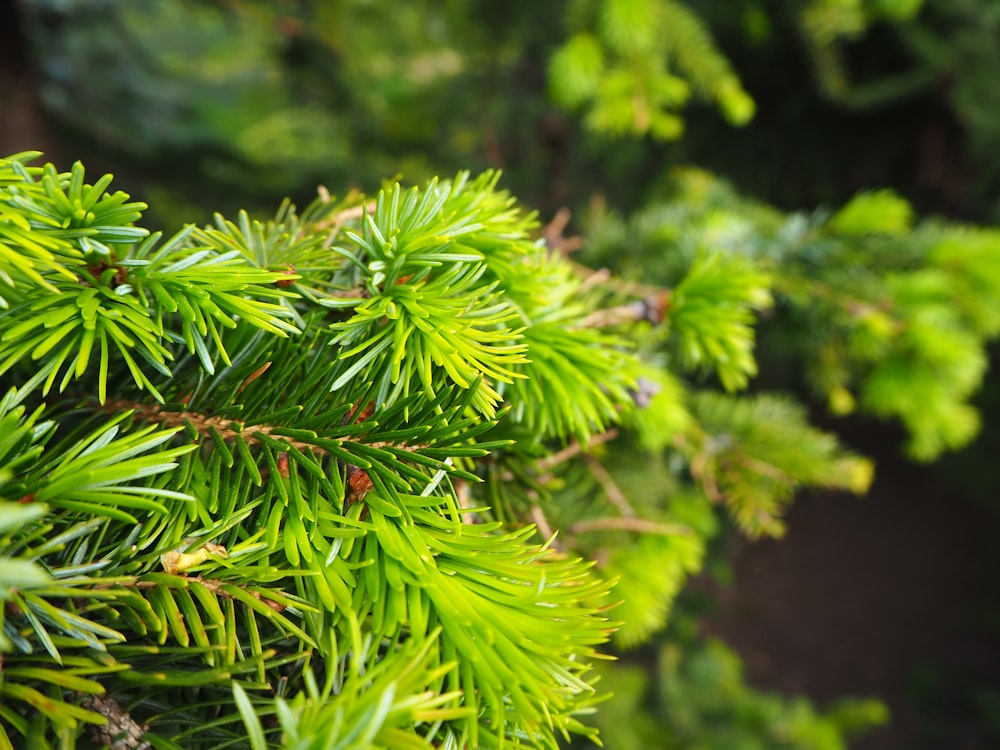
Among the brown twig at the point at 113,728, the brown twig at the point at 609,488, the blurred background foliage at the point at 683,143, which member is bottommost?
the brown twig at the point at 113,728

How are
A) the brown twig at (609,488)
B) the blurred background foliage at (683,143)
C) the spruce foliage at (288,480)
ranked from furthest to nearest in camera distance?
the blurred background foliage at (683,143), the brown twig at (609,488), the spruce foliage at (288,480)

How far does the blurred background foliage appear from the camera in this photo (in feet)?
3.27

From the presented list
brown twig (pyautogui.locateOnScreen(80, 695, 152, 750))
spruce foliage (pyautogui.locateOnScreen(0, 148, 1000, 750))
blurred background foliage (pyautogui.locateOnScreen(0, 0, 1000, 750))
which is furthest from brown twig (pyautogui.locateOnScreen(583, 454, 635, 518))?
brown twig (pyautogui.locateOnScreen(80, 695, 152, 750))


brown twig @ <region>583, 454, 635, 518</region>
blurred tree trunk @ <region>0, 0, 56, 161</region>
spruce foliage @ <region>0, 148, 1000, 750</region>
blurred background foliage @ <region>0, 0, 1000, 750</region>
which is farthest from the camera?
blurred tree trunk @ <region>0, 0, 56, 161</region>

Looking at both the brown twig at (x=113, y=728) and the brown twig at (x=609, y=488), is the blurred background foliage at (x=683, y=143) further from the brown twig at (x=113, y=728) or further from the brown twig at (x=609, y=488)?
the brown twig at (x=113, y=728)

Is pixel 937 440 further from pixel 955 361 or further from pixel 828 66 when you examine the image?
pixel 828 66

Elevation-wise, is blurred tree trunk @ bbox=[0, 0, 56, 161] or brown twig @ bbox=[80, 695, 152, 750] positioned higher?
blurred tree trunk @ bbox=[0, 0, 56, 161]

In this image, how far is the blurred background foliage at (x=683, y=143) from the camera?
3.27ft

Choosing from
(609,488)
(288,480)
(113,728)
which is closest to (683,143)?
A: (609,488)

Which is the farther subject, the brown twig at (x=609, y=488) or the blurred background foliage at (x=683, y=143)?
the blurred background foliage at (x=683, y=143)

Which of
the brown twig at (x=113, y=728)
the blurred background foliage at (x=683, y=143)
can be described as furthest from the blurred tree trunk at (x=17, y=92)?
the brown twig at (x=113, y=728)

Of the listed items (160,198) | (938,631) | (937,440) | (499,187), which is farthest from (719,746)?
(938,631)

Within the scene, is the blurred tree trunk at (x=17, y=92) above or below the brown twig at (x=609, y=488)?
above

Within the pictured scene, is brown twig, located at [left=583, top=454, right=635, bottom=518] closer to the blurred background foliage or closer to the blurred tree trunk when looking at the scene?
the blurred background foliage
